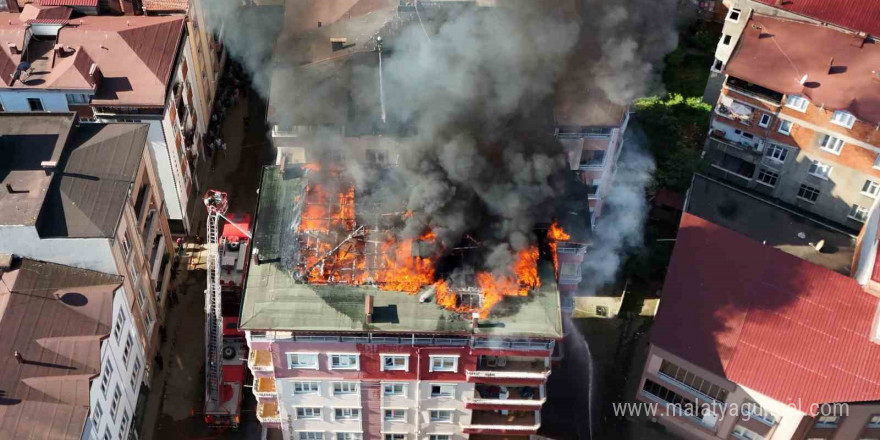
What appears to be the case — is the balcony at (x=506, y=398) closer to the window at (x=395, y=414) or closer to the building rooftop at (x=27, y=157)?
the window at (x=395, y=414)

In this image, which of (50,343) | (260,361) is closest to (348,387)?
(260,361)

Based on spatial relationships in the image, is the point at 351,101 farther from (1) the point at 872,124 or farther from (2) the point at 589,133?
(1) the point at 872,124

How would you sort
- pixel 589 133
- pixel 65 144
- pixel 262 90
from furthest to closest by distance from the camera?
pixel 262 90 < pixel 589 133 < pixel 65 144

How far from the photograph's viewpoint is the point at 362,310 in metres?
30.8

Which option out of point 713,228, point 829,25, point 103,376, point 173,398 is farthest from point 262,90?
point 829,25

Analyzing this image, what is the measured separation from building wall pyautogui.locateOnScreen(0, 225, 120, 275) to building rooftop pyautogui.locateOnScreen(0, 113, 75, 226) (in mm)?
553

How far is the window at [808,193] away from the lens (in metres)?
46.7

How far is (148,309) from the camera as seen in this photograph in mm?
39969

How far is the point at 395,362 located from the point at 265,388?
20.0ft

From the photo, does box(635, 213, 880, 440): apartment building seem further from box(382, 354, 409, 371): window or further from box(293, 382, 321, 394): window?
box(293, 382, 321, 394): window

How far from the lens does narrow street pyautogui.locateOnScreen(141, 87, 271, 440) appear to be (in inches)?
1519

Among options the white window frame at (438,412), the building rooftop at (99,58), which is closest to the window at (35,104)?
the building rooftop at (99,58)

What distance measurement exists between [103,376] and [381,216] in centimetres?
1283

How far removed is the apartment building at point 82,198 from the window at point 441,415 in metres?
14.3
